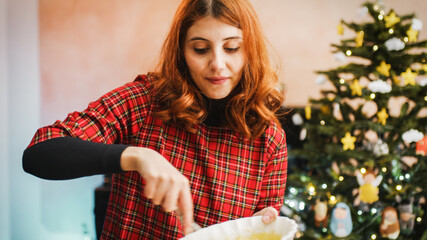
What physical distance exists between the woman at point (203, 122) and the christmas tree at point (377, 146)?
111 centimetres

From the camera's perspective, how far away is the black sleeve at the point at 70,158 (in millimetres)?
589

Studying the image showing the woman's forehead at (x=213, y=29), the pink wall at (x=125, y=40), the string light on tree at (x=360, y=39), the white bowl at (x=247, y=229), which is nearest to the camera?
the white bowl at (x=247, y=229)

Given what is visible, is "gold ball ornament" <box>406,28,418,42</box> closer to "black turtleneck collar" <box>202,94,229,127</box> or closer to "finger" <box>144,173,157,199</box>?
"black turtleneck collar" <box>202,94,229,127</box>

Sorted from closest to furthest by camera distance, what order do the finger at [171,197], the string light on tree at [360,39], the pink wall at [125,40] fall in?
the finger at [171,197], the string light on tree at [360,39], the pink wall at [125,40]

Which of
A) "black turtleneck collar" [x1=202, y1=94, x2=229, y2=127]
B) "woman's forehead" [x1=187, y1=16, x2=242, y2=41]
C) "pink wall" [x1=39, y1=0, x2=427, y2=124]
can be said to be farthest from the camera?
"pink wall" [x1=39, y1=0, x2=427, y2=124]

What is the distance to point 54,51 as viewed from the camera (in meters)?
2.96

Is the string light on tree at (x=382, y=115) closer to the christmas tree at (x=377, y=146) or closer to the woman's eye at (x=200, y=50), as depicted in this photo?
the christmas tree at (x=377, y=146)

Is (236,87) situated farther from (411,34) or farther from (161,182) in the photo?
(411,34)

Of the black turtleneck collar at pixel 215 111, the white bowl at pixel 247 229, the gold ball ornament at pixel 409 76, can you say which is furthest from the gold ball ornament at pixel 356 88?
the white bowl at pixel 247 229

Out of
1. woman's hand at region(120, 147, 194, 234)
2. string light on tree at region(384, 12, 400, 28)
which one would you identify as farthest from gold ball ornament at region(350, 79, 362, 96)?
woman's hand at region(120, 147, 194, 234)

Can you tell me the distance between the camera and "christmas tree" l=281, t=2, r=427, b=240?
196cm

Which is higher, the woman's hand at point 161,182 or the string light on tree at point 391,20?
the string light on tree at point 391,20

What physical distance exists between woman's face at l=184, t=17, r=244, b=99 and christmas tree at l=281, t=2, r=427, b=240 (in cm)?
126

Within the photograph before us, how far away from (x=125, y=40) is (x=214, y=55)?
2.41m
